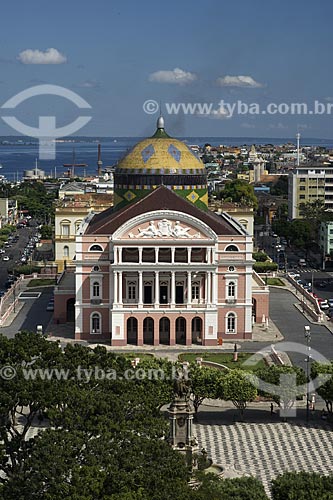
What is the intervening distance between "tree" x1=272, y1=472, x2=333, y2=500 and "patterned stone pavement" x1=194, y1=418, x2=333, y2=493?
7.39 metres

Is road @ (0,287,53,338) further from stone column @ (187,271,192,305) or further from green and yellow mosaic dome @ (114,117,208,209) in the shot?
stone column @ (187,271,192,305)

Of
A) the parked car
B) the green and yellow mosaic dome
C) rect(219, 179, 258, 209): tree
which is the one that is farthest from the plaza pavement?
rect(219, 179, 258, 209): tree

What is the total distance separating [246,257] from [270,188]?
4453 inches

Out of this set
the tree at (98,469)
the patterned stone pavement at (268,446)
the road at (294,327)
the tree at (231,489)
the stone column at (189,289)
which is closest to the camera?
the tree at (98,469)

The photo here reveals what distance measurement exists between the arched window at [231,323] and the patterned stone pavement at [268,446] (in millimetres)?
16624

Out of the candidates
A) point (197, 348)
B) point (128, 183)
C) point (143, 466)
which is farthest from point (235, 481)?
point (128, 183)

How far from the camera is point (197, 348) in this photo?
62594 millimetres

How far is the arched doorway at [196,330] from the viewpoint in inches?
2514

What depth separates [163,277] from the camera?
63188mm

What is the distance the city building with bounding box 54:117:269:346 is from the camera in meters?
62.2

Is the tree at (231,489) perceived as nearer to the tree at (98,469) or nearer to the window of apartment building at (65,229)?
the tree at (98,469)

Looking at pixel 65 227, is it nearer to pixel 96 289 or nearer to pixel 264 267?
pixel 264 267

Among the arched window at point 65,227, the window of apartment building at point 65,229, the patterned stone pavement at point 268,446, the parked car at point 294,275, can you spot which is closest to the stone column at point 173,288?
the patterned stone pavement at point 268,446

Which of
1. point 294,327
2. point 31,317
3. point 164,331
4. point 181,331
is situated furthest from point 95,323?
point 294,327
